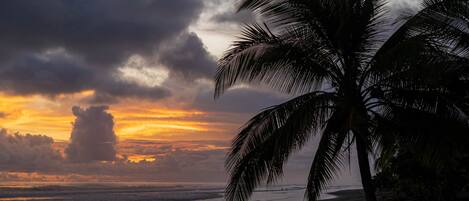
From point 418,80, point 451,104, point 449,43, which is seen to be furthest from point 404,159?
point 418,80

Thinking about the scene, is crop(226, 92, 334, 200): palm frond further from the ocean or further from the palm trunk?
the ocean

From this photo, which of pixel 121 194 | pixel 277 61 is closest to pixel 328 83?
pixel 277 61

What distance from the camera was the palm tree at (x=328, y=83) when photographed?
34.6 feet

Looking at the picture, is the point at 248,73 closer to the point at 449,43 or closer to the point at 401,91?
the point at 401,91

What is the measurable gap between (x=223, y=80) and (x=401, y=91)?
343 centimetres

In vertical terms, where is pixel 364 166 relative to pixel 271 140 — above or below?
below

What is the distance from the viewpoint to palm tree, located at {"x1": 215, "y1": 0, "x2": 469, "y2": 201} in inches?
416

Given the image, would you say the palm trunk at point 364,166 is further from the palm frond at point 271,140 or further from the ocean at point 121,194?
the ocean at point 121,194

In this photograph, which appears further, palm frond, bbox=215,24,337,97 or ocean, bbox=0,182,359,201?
ocean, bbox=0,182,359,201

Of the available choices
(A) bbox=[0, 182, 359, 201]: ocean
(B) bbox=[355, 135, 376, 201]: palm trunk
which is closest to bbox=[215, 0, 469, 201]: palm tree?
(B) bbox=[355, 135, 376, 201]: palm trunk

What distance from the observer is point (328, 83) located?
11.2 meters

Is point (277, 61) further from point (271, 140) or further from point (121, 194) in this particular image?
point (121, 194)

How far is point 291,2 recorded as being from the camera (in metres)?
11.1

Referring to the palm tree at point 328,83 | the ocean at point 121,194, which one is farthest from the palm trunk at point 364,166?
the ocean at point 121,194
